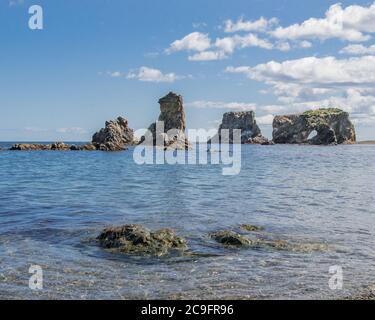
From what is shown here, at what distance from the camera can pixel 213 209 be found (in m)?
Answer: 26.6

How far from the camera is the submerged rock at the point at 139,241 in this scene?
646 inches

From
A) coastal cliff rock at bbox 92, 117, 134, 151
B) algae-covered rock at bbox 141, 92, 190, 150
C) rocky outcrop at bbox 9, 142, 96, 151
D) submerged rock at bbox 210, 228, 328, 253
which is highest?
algae-covered rock at bbox 141, 92, 190, 150

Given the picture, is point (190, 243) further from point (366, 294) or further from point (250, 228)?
point (366, 294)

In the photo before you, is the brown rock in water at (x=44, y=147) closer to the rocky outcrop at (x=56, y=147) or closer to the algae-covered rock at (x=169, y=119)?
the rocky outcrop at (x=56, y=147)

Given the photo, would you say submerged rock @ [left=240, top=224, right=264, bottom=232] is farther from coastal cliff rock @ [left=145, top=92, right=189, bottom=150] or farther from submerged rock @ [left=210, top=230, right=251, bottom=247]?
coastal cliff rock @ [left=145, top=92, right=189, bottom=150]

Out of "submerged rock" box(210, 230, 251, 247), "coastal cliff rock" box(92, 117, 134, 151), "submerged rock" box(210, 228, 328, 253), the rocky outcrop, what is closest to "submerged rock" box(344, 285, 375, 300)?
"submerged rock" box(210, 228, 328, 253)

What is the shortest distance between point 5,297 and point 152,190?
26.3 metres

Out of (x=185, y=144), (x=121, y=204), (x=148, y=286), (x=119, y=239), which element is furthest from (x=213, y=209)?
(x=185, y=144)

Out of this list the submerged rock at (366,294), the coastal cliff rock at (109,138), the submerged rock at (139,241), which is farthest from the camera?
the coastal cliff rock at (109,138)

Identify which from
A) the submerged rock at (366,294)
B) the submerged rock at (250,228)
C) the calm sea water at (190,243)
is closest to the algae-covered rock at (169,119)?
the calm sea water at (190,243)

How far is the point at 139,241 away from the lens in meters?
16.9

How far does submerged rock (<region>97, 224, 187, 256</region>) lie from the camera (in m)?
16.4

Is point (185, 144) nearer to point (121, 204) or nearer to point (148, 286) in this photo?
point (121, 204)

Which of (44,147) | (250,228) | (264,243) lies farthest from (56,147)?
(264,243)
